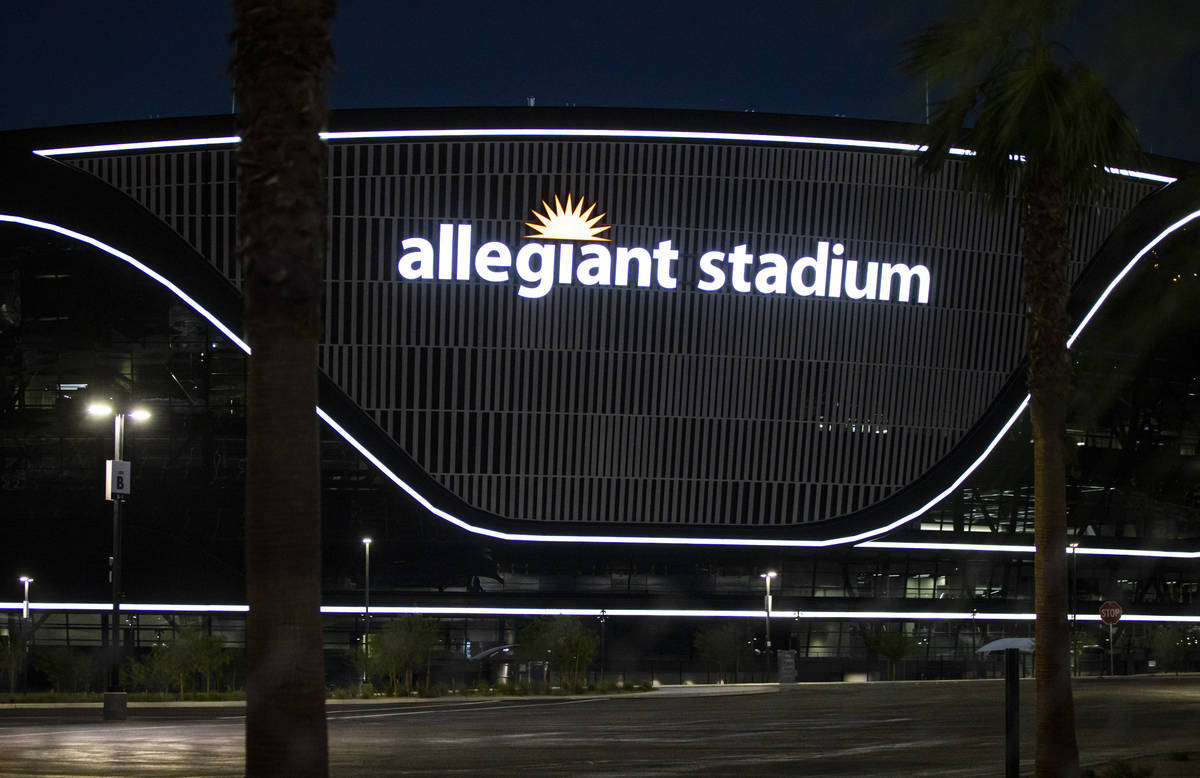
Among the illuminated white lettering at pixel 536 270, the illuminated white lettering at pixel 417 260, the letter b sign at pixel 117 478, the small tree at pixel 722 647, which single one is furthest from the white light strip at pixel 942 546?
the letter b sign at pixel 117 478

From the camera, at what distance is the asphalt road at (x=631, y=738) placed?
21.1 metres

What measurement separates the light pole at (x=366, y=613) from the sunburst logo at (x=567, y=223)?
620 inches

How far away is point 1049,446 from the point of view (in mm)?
18922

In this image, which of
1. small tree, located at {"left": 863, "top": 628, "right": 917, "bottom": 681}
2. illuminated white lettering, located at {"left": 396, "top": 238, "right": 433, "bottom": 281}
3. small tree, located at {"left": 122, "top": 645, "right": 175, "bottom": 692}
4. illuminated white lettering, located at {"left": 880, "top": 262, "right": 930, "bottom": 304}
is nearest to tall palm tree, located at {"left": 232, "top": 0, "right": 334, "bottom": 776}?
small tree, located at {"left": 122, "top": 645, "right": 175, "bottom": 692}

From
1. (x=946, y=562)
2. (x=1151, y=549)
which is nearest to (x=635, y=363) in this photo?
(x=946, y=562)

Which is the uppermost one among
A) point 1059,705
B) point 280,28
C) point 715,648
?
point 280,28

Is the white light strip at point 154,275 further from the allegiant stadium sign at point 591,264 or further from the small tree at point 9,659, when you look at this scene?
the small tree at point 9,659

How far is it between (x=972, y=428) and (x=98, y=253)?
4185 centimetres

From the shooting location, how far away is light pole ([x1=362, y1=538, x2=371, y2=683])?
5625 cm

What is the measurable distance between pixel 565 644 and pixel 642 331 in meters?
14.9

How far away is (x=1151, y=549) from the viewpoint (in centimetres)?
7400

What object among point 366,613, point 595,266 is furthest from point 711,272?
point 366,613

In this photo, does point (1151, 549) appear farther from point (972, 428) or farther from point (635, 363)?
point (635, 363)

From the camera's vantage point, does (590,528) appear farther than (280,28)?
Yes
